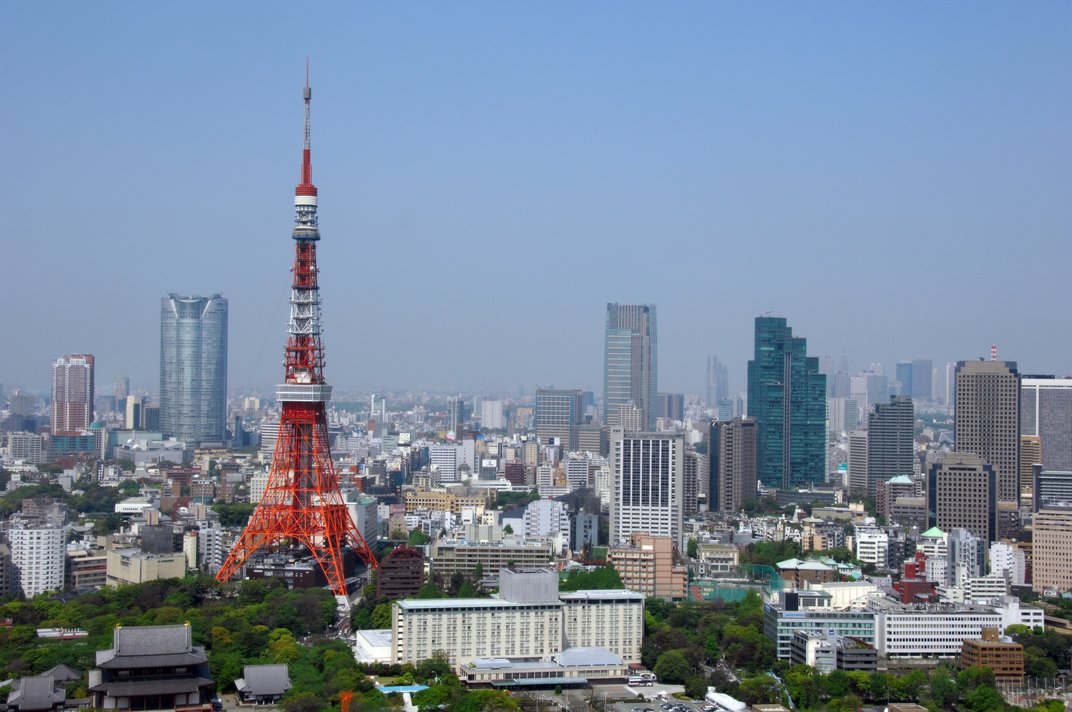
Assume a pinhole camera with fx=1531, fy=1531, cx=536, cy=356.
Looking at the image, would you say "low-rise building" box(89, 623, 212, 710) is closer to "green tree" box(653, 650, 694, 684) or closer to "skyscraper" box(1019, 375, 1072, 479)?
"green tree" box(653, 650, 694, 684)

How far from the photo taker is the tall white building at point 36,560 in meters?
21.9

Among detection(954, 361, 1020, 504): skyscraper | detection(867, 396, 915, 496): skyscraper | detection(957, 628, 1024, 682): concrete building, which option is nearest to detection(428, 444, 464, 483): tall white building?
detection(867, 396, 915, 496): skyscraper

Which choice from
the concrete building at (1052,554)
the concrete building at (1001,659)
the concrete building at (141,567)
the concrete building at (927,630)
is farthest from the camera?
the concrete building at (1052,554)

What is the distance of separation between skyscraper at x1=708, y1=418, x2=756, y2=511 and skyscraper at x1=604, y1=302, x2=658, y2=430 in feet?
58.2

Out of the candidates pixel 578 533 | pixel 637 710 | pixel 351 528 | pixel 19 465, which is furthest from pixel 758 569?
pixel 19 465

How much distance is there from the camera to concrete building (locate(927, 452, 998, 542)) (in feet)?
90.3

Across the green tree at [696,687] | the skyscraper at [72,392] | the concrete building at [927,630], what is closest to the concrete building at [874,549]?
the concrete building at [927,630]

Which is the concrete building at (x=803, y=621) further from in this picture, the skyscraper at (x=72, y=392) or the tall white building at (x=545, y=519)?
the skyscraper at (x=72, y=392)

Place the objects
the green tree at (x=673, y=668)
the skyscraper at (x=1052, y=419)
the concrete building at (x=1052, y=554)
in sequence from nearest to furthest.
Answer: the green tree at (x=673, y=668)
the concrete building at (x=1052, y=554)
the skyscraper at (x=1052, y=419)

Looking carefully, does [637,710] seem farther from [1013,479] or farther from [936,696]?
[1013,479]

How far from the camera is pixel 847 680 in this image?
15.7 m

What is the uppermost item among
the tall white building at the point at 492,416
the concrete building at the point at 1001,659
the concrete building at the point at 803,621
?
the tall white building at the point at 492,416

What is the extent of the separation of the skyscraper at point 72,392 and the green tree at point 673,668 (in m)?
38.8

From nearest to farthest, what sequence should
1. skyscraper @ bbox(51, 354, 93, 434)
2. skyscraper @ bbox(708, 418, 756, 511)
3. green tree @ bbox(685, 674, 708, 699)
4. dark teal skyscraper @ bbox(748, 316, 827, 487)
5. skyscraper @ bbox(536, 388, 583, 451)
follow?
green tree @ bbox(685, 674, 708, 699)
skyscraper @ bbox(708, 418, 756, 511)
dark teal skyscraper @ bbox(748, 316, 827, 487)
skyscraper @ bbox(51, 354, 93, 434)
skyscraper @ bbox(536, 388, 583, 451)
